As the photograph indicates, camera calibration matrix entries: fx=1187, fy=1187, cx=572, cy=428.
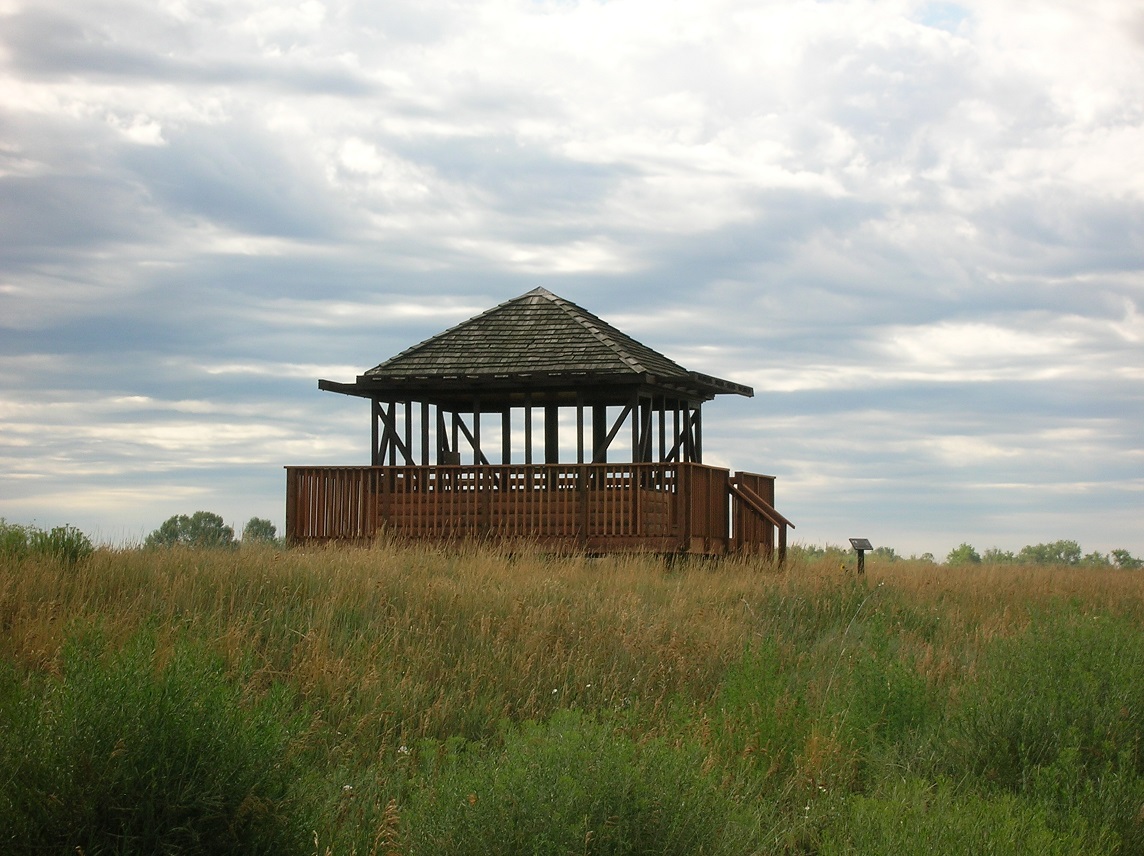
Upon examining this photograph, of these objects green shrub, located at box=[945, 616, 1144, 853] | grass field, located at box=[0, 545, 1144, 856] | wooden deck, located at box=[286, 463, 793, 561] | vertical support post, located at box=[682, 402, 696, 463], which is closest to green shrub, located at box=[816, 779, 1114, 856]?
grass field, located at box=[0, 545, 1144, 856]

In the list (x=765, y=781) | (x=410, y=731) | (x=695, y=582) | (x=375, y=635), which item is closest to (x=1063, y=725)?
(x=765, y=781)

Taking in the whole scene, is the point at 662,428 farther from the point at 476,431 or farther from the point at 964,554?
the point at 964,554

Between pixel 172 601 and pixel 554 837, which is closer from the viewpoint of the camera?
pixel 554 837

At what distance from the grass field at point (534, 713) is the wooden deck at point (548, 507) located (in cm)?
418

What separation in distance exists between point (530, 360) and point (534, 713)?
14.6 meters

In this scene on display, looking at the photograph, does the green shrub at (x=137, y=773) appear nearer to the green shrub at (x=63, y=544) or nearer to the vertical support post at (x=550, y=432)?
the green shrub at (x=63, y=544)

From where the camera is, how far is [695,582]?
56.9ft

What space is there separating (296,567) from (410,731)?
5.04 meters

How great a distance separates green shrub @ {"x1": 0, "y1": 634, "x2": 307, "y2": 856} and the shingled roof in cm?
1683

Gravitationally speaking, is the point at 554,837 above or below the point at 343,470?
below

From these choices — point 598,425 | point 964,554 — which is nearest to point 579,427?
point 598,425

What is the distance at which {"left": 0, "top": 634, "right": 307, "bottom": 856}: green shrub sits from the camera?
606cm

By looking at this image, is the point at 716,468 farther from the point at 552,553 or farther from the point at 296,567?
the point at 296,567

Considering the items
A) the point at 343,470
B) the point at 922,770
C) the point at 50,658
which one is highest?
the point at 343,470
